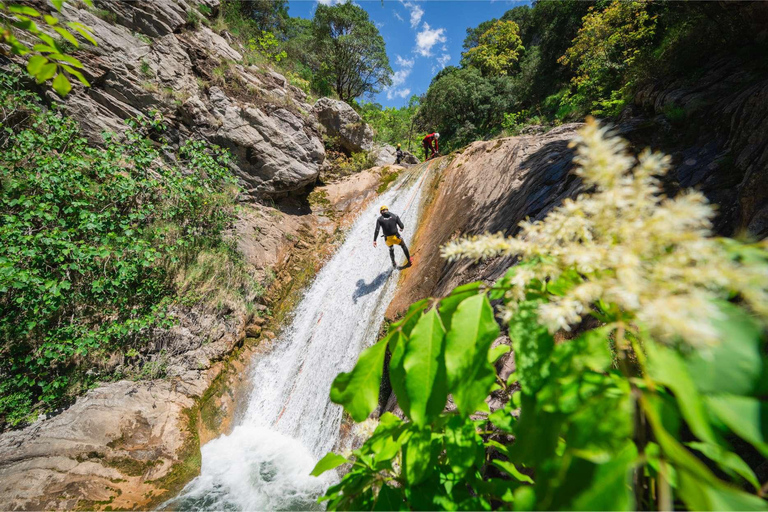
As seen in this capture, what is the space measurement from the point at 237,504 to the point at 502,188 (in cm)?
724

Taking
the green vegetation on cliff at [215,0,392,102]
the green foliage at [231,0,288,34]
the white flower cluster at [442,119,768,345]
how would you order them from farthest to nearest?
the green foliage at [231,0,288,34]
the green vegetation on cliff at [215,0,392,102]
the white flower cluster at [442,119,768,345]

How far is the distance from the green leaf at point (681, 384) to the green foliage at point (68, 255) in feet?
21.4

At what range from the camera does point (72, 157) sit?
5.04 metres

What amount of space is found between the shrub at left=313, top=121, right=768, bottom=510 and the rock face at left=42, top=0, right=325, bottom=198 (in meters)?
9.76

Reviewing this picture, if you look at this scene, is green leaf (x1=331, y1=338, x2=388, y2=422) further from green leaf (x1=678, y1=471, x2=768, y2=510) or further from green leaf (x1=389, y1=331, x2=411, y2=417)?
green leaf (x1=678, y1=471, x2=768, y2=510)

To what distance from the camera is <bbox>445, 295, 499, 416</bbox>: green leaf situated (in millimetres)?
714

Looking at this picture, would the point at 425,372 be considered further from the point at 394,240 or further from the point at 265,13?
the point at 265,13

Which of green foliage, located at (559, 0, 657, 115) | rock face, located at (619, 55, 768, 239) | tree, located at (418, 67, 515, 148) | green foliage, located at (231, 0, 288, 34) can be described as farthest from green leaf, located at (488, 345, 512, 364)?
green foliage, located at (231, 0, 288, 34)

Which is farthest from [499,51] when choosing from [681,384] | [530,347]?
[681,384]

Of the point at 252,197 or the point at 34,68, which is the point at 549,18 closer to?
the point at 252,197

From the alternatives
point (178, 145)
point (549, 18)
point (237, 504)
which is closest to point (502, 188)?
point (237, 504)

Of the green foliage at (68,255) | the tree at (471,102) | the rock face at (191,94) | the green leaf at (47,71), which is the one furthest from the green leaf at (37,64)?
the tree at (471,102)

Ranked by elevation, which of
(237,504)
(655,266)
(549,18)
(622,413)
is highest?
(549,18)

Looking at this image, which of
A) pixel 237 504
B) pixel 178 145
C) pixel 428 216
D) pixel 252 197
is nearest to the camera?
pixel 237 504
